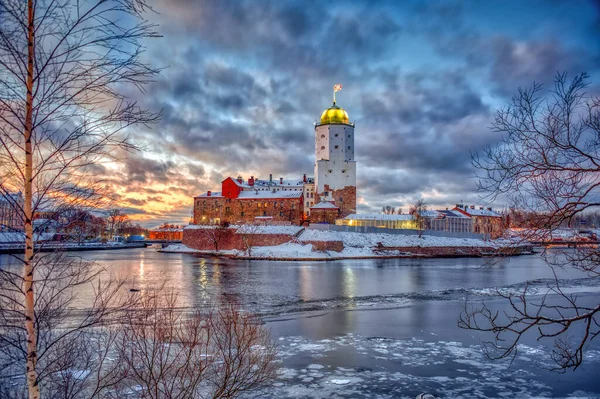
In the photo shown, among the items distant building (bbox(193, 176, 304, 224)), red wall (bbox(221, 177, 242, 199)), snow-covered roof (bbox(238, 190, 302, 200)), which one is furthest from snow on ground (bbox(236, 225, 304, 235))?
red wall (bbox(221, 177, 242, 199))

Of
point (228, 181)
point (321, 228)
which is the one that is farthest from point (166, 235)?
point (321, 228)

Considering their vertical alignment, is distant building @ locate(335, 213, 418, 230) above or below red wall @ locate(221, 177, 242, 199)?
below

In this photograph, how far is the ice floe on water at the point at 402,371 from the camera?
8969 millimetres

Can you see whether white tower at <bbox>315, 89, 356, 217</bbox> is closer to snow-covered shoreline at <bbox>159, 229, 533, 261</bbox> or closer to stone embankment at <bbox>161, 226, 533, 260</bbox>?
snow-covered shoreline at <bbox>159, 229, 533, 261</bbox>

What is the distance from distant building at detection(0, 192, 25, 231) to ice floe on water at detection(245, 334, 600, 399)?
6.10 m

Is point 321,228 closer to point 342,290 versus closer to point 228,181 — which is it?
point 228,181

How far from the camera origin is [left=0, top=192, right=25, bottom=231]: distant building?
390cm

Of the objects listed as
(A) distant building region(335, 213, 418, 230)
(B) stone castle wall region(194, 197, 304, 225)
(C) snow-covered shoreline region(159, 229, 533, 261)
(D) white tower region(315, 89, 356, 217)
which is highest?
(D) white tower region(315, 89, 356, 217)

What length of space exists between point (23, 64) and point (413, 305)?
774 inches

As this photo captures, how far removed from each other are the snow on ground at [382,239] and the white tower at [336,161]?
888 centimetres

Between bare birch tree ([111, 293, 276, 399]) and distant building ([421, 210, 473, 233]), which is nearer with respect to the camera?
bare birch tree ([111, 293, 276, 399])

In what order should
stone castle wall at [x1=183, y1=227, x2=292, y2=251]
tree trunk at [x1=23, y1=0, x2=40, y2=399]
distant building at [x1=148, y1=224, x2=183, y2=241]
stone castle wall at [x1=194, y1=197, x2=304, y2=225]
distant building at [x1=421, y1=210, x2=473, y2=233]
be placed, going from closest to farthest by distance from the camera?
tree trunk at [x1=23, y1=0, x2=40, y2=399], stone castle wall at [x1=183, y1=227, x2=292, y2=251], stone castle wall at [x1=194, y1=197, x2=304, y2=225], distant building at [x1=421, y1=210, x2=473, y2=233], distant building at [x1=148, y1=224, x2=183, y2=241]

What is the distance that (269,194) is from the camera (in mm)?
69688

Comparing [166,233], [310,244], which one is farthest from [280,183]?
[166,233]
